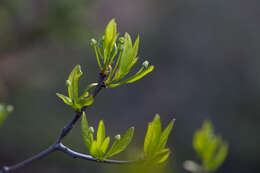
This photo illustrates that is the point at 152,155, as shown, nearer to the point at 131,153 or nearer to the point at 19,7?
the point at 131,153

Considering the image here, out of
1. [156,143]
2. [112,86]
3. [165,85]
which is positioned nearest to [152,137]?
[156,143]

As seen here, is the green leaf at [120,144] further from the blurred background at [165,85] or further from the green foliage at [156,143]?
the blurred background at [165,85]

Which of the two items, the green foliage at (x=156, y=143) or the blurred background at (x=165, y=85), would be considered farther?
the blurred background at (x=165, y=85)

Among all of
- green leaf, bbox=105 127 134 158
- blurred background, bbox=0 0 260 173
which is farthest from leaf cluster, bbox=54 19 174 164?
blurred background, bbox=0 0 260 173

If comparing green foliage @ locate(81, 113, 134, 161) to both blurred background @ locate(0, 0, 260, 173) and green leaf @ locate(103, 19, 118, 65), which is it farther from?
blurred background @ locate(0, 0, 260, 173)

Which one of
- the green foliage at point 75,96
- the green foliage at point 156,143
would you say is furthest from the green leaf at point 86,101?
the green foliage at point 156,143
